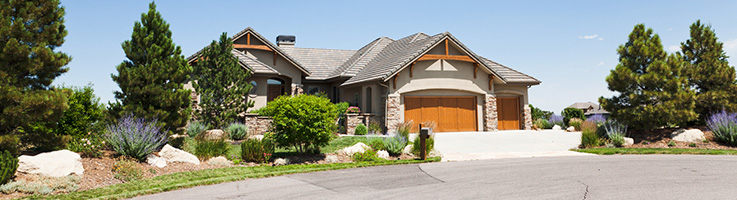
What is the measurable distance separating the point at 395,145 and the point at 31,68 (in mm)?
9072

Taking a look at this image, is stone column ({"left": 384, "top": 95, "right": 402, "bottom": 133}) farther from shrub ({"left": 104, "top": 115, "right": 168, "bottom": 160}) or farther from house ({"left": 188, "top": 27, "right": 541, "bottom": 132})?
shrub ({"left": 104, "top": 115, "right": 168, "bottom": 160})

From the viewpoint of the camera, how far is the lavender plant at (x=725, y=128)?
1410 cm

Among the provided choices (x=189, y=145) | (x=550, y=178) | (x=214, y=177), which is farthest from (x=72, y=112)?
(x=550, y=178)

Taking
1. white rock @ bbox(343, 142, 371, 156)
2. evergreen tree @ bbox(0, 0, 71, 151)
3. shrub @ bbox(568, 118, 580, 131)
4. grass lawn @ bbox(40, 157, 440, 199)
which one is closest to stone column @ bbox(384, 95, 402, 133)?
white rock @ bbox(343, 142, 371, 156)

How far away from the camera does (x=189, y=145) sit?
1238 cm

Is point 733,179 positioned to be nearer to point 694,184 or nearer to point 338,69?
point 694,184

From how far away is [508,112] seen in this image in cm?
2364

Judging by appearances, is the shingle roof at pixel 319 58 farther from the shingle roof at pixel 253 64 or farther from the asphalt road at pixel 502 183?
the asphalt road at pixel 502 183

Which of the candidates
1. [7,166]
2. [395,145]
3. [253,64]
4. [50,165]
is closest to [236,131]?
[253,64]

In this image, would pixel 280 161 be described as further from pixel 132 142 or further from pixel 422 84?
pixel 422 84

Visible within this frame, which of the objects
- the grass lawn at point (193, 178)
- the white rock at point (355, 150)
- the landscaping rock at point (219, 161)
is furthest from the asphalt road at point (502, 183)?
the landscaping rock at point (219, 161)

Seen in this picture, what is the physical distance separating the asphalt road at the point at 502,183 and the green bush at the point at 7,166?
8.91 feet

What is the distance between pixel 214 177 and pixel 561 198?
264 inches

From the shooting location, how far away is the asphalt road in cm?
647
